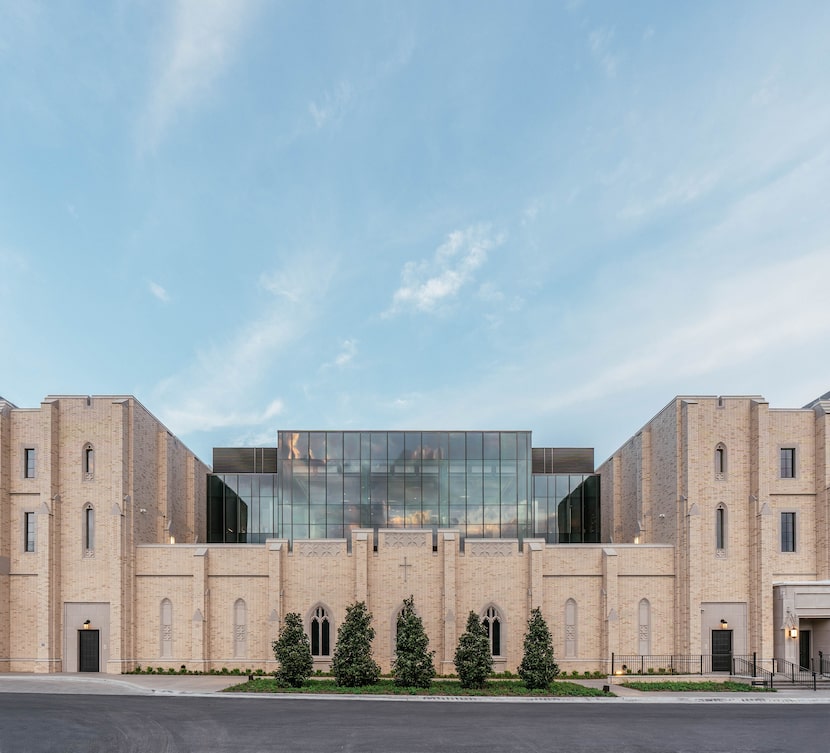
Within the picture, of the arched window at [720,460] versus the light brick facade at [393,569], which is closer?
the light brick facade at [393,569]

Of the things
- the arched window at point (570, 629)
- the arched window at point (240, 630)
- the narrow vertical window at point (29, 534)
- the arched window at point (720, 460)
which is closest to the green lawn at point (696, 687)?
the arched window at point (570, 629)

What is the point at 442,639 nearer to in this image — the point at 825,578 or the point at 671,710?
the point at 671,710

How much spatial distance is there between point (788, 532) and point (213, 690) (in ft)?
92.5

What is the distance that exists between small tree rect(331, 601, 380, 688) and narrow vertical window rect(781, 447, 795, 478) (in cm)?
2211

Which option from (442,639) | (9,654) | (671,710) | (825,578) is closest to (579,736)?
(671,710)

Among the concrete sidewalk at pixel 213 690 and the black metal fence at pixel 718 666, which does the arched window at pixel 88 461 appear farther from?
the black metal fence at pixel 718 666

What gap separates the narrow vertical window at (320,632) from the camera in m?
32.7

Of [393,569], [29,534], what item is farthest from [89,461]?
[393,569]

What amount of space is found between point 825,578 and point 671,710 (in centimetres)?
1390

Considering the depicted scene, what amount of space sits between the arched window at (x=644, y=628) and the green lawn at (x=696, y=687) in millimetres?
3477

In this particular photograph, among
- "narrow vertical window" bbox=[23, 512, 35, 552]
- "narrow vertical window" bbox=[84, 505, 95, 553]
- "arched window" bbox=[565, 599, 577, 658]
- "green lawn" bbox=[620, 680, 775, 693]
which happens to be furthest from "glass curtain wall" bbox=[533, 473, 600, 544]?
"narrow vertical window" bbox=[23, 512, 35, 552]

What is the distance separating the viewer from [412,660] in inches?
1094

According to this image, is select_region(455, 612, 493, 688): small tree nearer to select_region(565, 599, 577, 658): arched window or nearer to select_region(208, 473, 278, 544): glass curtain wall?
select_region(565, 599, 577, 658): arched window

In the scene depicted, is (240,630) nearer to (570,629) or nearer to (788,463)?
(570,629)
